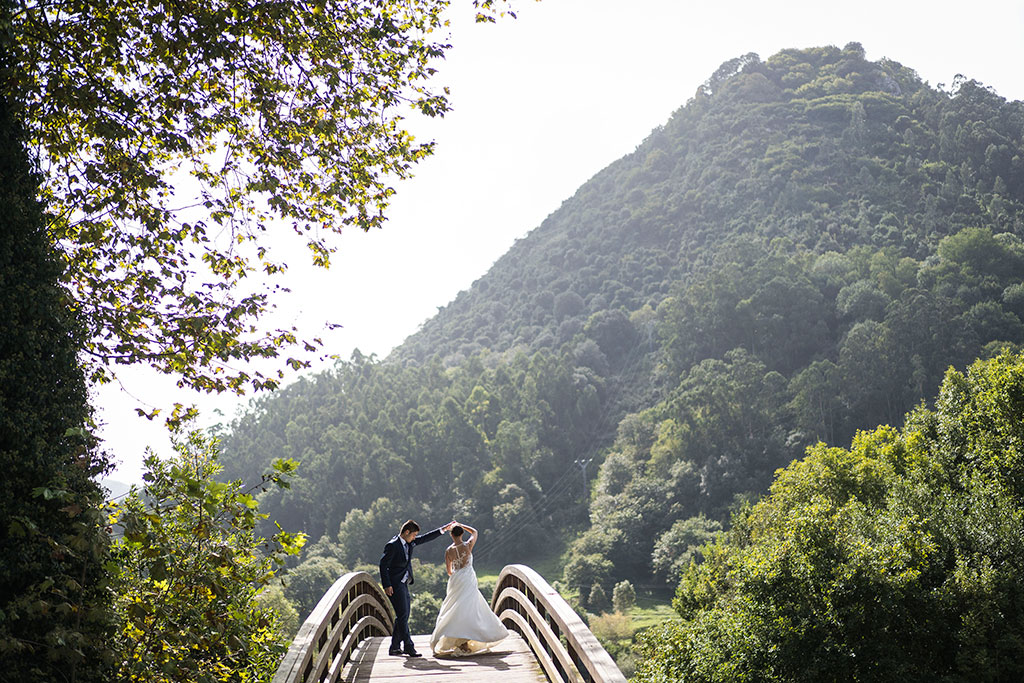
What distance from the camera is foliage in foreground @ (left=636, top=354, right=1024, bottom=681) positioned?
55.6ft

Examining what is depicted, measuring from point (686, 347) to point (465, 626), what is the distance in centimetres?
8574

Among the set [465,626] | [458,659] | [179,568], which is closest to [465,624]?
[465,626]

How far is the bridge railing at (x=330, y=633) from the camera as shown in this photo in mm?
5121

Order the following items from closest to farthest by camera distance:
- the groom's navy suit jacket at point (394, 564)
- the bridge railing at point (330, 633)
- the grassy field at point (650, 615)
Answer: the bridge railing at point (330, 633), the groom's navy suit jacket at point (394, 564), the grassy field at point (650, 615)

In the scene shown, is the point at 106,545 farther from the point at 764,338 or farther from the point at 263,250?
the point at 764,338

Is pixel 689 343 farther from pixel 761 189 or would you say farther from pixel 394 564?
pixel 394 564

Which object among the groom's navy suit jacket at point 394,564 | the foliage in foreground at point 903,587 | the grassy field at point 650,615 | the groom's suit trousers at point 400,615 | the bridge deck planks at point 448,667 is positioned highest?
the groom's navy suit jacket at point 394,564

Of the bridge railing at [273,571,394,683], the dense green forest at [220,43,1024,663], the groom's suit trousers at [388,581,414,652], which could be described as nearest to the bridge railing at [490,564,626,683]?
the groom's suit trousers at [388,581,414,652]

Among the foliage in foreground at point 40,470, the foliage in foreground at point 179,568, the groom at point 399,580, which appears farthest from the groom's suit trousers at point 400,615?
the foliage in foreground at point 40,470

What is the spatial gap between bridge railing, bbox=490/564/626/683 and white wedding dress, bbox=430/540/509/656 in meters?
0.38

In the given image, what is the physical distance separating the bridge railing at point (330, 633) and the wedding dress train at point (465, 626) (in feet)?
3.25

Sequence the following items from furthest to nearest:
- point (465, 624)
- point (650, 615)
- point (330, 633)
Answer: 1. point (650, 615)
2. point (465, 624)
3. point (330, 633)

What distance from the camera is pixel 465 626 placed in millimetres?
8594

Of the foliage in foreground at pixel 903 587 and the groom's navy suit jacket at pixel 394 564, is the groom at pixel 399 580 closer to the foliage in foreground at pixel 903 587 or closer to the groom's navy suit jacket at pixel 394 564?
the groom's navy suit jacket at pixel 394 564
